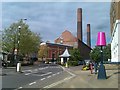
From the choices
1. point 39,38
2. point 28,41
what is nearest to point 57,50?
point 39,38

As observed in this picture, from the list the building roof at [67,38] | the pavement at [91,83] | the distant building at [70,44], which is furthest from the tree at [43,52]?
the pavement at [91,83]

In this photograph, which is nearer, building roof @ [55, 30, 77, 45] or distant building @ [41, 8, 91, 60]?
distant building @ [41, 8, 91, 60]

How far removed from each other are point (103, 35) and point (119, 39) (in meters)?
28.0

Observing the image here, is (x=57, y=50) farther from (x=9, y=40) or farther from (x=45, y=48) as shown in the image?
(x=9, y=40)

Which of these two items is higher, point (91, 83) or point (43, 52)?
point (43, 52)

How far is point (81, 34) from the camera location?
142250mm

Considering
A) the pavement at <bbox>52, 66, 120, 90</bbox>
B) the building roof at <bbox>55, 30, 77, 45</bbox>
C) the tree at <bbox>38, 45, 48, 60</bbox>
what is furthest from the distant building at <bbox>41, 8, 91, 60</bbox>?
the pavement at <bbox>52, 66, 120, 90</bbox>

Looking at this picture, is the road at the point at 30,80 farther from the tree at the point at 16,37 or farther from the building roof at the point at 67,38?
the building roof at the point at 67,38

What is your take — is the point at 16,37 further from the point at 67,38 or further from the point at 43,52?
the point at 67,38

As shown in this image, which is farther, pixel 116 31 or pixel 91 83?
pixel 116 31

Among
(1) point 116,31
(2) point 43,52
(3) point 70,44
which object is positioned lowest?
(2) point 43,52

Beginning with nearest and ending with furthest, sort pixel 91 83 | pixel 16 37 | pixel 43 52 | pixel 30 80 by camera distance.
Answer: pixel 91 83 < pixel 30 80 < pixel 16 37 < pixel 43 52

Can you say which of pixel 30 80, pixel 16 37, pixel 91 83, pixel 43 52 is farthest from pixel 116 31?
pixel 43 52

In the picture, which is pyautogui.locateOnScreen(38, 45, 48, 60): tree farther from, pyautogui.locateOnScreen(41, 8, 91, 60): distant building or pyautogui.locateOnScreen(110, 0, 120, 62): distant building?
pyautogui.locateOnScreen(110, 0, 120, 62): distant building
